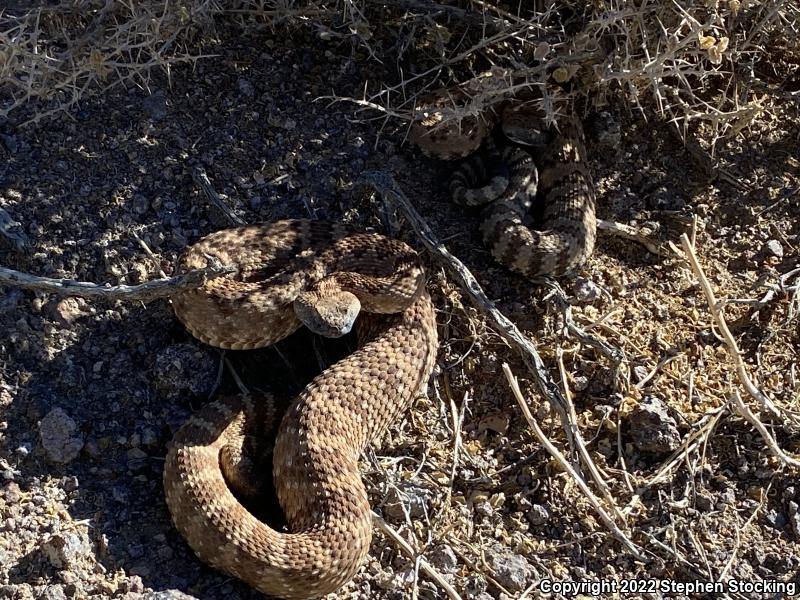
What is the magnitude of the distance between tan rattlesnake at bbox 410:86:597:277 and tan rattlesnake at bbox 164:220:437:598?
661mm

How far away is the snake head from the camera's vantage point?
414 centimetres

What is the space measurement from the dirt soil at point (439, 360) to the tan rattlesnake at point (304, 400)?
0.17 m

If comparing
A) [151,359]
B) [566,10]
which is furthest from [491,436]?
[566,10]

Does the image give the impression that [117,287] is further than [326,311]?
No

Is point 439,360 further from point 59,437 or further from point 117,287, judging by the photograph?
point 59,437

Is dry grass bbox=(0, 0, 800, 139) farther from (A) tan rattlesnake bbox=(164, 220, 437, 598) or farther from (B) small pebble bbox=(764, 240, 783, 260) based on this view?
(A) tan rattlesnake bbox=(164, 220, 437, 598)

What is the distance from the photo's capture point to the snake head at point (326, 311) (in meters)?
4.14

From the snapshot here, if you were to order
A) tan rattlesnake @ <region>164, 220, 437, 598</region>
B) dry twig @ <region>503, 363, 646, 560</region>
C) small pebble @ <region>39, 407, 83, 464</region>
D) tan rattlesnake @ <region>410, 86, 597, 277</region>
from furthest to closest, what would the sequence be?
tan rattlesnake @ <region>410, 86, 597, 277</region>, dry twig @ <region>503, 363, 646, 560</region>, small pebble @ <region>39, 407, 83, 464</region>, tan rattlesnake @ <region>164, 220, 437, 598</region>

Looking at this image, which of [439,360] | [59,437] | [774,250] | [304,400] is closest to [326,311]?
[304,400]

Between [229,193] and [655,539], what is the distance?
2627mm

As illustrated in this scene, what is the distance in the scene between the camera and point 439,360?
4.53m

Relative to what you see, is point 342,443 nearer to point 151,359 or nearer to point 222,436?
point 222,436

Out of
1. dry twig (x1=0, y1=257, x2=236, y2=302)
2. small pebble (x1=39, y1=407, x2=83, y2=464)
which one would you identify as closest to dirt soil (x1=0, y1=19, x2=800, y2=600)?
small pebble (x1=39, y1=407, x2=83, y2=464)

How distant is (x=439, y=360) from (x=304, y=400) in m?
0.82
